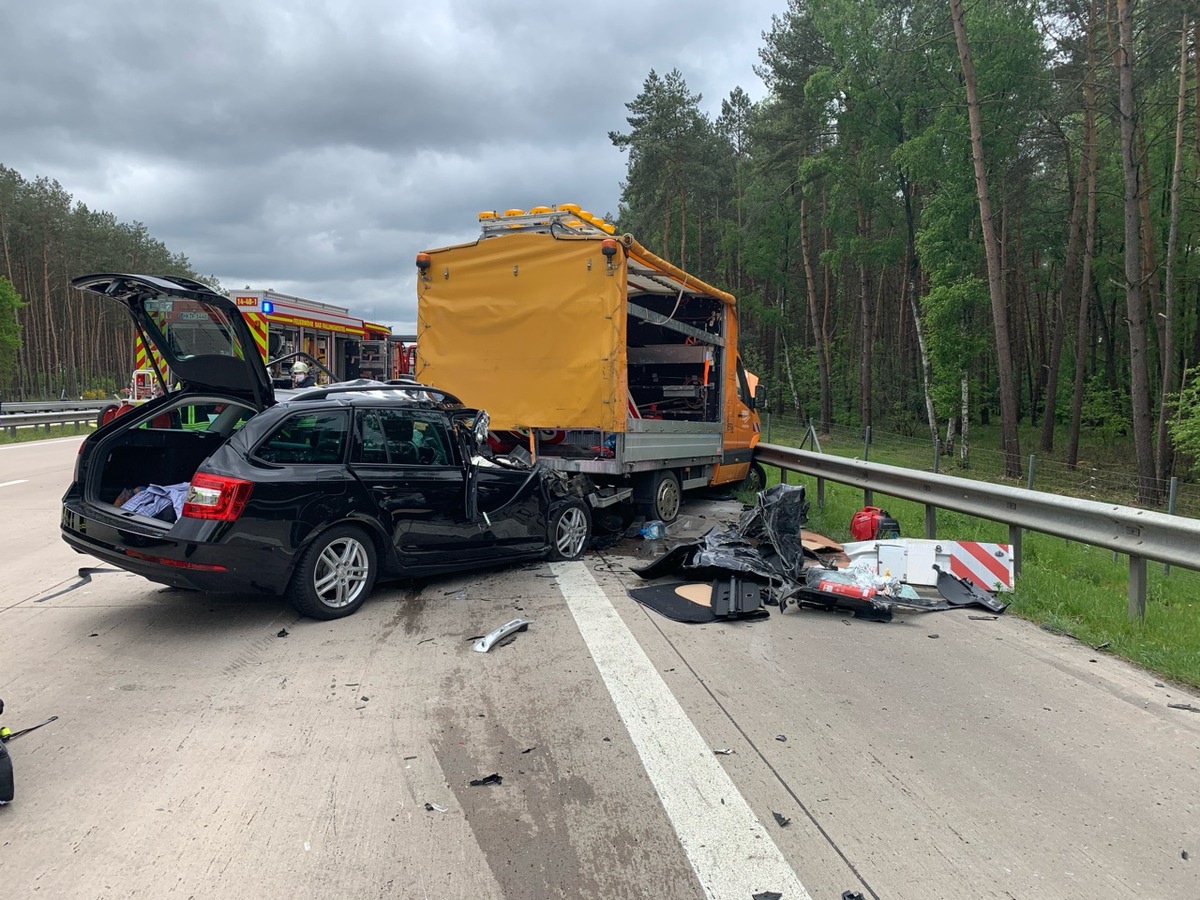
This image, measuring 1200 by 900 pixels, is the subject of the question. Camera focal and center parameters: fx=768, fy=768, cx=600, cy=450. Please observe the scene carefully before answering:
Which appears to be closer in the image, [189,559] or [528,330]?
[189,559]

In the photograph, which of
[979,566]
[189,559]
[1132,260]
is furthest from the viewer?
[1132,260]

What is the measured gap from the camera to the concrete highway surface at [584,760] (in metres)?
2.68

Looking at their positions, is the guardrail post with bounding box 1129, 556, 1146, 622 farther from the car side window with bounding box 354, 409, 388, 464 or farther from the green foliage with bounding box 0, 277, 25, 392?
the green foliage with bounding box 0, 277, 25, 392

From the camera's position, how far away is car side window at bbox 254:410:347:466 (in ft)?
17.1

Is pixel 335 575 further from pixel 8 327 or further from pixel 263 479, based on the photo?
pixel 8 327

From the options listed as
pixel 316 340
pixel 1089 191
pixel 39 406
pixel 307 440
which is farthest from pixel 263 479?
pixel 39 406

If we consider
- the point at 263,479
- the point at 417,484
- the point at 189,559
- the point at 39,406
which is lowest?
the point at 189,559

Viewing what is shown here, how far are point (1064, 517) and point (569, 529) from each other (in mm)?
4311

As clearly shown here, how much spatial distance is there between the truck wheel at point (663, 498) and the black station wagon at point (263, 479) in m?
2.76

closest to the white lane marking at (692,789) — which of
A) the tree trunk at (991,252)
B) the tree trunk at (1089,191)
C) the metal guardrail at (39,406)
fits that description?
the tree trunk at (991,252)

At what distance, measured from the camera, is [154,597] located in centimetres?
604

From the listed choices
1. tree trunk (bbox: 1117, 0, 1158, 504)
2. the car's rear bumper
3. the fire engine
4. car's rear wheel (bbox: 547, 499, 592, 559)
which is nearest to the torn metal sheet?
car's rear wheel (bbox: 547, 499, 592, 559)

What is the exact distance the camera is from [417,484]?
6.00m

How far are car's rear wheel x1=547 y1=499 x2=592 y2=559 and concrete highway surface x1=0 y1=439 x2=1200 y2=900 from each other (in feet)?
6.00
